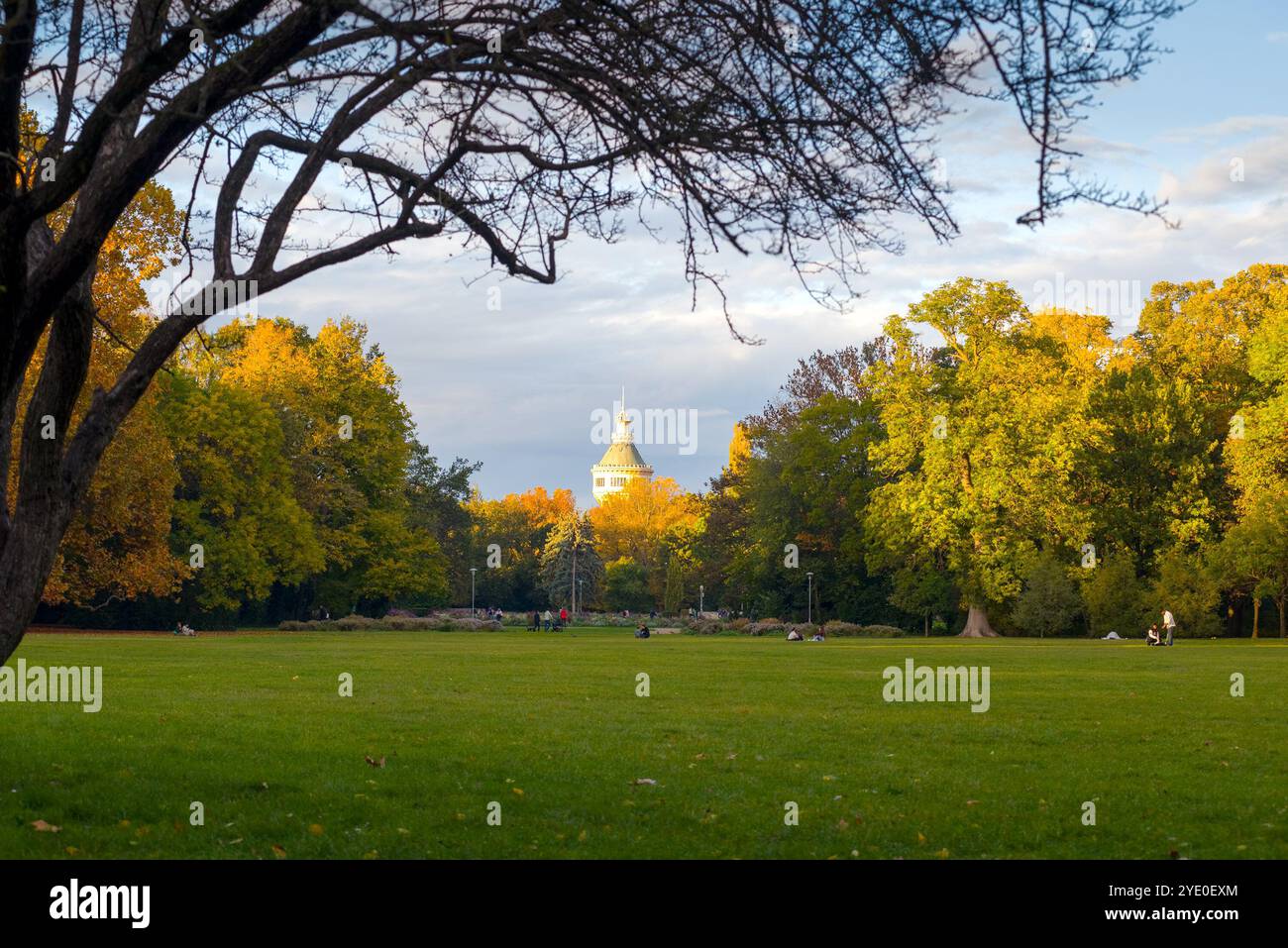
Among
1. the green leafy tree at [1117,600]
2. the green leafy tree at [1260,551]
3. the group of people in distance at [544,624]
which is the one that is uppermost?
the green leafy tree at [1260,551]

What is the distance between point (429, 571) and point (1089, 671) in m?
44.8

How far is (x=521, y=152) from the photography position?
918 cm

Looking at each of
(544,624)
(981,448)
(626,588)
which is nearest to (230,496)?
(544,624)

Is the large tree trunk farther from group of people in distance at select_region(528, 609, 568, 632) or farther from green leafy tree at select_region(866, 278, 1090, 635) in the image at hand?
group of people in distance at select_region(528, 609, 568, 632)

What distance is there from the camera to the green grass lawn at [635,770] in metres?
9.05

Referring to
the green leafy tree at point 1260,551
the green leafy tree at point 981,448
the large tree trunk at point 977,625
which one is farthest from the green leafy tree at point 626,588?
the green leafy tree at point 1260,551

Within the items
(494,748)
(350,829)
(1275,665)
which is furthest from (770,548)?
(350,829)

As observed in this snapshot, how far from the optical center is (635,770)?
488 inches

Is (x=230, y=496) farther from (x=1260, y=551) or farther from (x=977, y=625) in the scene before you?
(x=1260, y=551)

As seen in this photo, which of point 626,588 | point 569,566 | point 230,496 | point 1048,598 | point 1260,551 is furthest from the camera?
point 626,588

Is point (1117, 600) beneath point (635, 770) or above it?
beneath

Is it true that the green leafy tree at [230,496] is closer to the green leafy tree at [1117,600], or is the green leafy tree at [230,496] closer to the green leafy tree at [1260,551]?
the green leafy tree at [1117,600]

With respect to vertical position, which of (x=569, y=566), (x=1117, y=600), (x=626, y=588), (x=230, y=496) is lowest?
(x=626, y=588)

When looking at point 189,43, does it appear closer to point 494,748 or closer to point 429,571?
point 494,748
